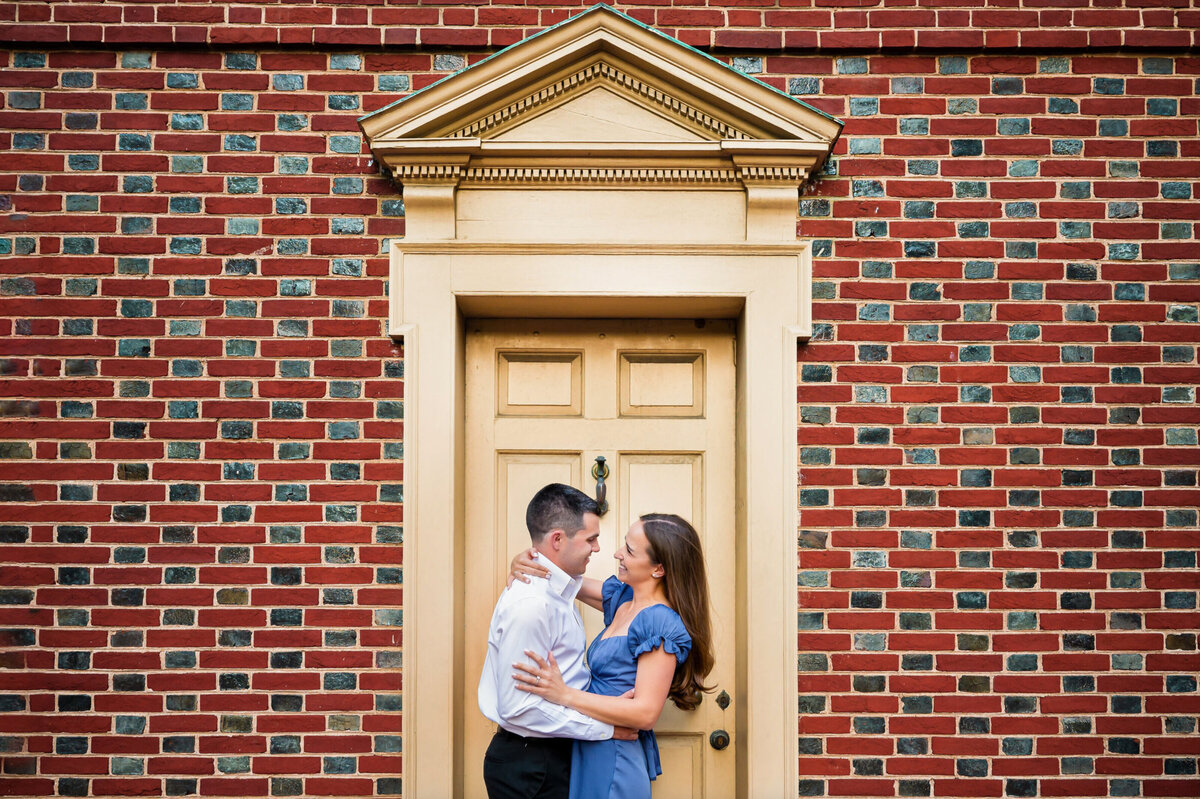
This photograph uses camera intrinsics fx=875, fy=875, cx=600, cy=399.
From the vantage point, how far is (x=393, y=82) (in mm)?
3678

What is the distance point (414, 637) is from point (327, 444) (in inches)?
33.7

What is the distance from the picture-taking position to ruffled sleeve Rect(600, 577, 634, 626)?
11.6ft

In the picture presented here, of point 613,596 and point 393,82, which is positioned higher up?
point 393,82

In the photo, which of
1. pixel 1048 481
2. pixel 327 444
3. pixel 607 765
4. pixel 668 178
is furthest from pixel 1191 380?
pixel 327 444

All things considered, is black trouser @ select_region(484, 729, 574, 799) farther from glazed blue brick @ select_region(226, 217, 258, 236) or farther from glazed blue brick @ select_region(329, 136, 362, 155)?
glazed blue brick @ select_region(329, 136, 362, 155)

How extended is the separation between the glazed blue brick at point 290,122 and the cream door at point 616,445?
108 centimetres

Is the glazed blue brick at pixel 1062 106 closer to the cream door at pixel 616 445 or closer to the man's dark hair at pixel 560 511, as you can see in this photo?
the cream door at pixel 616 445

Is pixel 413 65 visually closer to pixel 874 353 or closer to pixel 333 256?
pixel 333 256

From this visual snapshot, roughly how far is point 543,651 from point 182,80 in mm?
2771

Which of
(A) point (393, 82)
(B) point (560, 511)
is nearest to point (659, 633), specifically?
(B) point (560, 511)

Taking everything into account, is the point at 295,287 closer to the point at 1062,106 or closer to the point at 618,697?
the point at 618,697

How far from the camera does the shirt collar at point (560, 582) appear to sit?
3.28 metres

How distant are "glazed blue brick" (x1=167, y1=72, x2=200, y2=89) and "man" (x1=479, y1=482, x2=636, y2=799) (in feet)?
7.42

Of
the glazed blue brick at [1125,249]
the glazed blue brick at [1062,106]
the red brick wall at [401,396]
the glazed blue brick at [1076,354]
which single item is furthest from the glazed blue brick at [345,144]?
the glazed blue brick at [1125,249]
